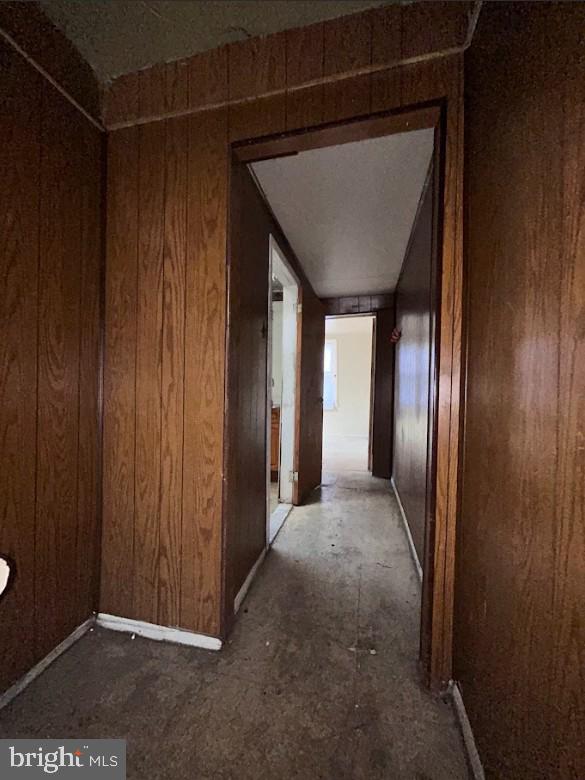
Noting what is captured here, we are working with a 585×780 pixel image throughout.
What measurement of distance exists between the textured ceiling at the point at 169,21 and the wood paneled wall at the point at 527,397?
0.62 meters

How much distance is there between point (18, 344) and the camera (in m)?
1.05

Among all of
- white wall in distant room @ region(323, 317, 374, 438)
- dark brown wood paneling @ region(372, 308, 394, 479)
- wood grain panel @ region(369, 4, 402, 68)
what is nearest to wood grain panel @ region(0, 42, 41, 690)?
wood grain panel @ region(369, 4, 402, 68)

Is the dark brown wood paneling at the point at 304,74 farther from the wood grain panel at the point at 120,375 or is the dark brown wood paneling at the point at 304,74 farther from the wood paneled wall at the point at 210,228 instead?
the wood grain panel at the point at 120,375

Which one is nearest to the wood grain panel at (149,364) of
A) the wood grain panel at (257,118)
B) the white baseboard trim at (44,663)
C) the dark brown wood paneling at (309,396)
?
the white baseboard trim at (44,663)

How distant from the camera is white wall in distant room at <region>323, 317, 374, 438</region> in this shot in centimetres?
688

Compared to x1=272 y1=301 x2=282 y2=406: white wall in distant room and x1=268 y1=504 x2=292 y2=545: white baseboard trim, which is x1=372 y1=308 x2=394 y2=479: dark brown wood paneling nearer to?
x1=272 y1=301 x2=282 y2=406: white wall in distant room

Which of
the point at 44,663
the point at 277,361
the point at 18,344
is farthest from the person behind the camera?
the point at 277,361

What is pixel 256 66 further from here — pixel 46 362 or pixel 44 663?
pixel 44 663

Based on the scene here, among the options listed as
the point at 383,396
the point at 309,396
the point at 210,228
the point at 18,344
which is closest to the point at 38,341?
the point at 18,344

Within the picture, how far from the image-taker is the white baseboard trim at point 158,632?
1276mm

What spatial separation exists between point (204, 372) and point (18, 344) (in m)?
0.63

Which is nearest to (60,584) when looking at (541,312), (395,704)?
(395,704)

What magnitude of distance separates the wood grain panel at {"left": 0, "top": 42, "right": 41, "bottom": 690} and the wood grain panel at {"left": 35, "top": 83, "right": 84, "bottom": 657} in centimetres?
3

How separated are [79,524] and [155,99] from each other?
1.87m
